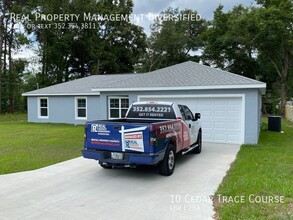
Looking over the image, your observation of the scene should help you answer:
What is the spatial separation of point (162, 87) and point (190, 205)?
8458 mm

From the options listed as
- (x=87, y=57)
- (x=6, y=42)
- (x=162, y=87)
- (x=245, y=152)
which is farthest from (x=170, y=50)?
(x=245, y=152)

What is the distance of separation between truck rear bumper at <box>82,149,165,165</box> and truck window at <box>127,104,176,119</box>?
1.88 meters

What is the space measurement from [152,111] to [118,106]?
743 centimetres

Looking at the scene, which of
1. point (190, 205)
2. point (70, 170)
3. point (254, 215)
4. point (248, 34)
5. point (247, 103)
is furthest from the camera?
point (248, 34)

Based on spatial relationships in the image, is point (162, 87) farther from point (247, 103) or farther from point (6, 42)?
point (6, 42)

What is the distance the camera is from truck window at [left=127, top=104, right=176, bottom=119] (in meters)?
7.79

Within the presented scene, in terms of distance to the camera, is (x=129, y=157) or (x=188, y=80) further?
(x=188, y=80)

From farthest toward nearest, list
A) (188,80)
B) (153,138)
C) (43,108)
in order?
(43,108) < (188,80) < (153,138)

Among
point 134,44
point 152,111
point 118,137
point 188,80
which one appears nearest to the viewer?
point 118,137

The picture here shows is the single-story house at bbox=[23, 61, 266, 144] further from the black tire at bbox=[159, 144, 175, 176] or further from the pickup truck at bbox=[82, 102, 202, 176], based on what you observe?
the black tire at bbox=[159, 144, 175, 176]

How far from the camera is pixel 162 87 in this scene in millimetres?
12727

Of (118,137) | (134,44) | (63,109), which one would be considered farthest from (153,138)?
(134,44)

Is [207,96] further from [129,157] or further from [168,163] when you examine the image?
[129,157]

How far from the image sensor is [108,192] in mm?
5434
